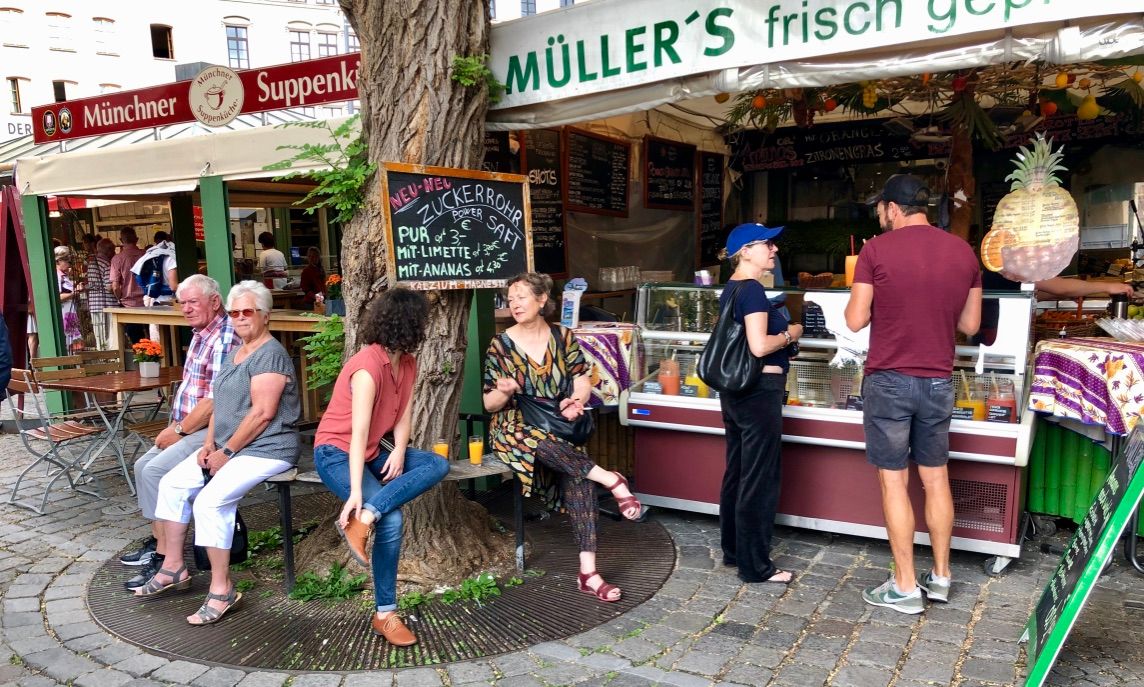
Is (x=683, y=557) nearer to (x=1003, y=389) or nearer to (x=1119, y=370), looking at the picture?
(x=1003, y=389)

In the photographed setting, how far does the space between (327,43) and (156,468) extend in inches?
1208

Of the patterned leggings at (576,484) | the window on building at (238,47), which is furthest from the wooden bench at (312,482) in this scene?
the window on building at (238,47)

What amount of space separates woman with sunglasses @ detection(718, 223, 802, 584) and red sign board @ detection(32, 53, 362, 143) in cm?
357

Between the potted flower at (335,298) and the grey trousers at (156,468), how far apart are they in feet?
7.53

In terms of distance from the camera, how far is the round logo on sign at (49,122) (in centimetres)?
800

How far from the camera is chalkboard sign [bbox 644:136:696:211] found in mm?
8094

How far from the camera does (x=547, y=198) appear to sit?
22.1 feet

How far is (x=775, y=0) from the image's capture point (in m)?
3.76

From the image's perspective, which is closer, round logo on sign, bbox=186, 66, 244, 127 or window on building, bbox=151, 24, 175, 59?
round logo on sign, bbox=186, 66, 244, 127

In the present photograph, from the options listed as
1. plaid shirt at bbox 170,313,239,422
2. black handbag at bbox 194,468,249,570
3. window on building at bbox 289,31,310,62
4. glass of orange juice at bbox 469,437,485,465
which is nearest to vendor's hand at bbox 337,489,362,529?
glass of orange juice at bbox 469,437,485,465

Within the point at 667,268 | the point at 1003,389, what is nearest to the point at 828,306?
the point at 1003,389

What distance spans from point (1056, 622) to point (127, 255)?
9.62 meters

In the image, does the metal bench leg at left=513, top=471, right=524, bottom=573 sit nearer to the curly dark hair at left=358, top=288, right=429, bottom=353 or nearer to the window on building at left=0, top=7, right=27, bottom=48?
the curly dark hair at left=358, top=288, right=429, bottom=353

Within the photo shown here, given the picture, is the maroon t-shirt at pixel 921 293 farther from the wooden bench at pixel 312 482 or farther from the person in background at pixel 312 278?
the person in background at pixel 312 278
